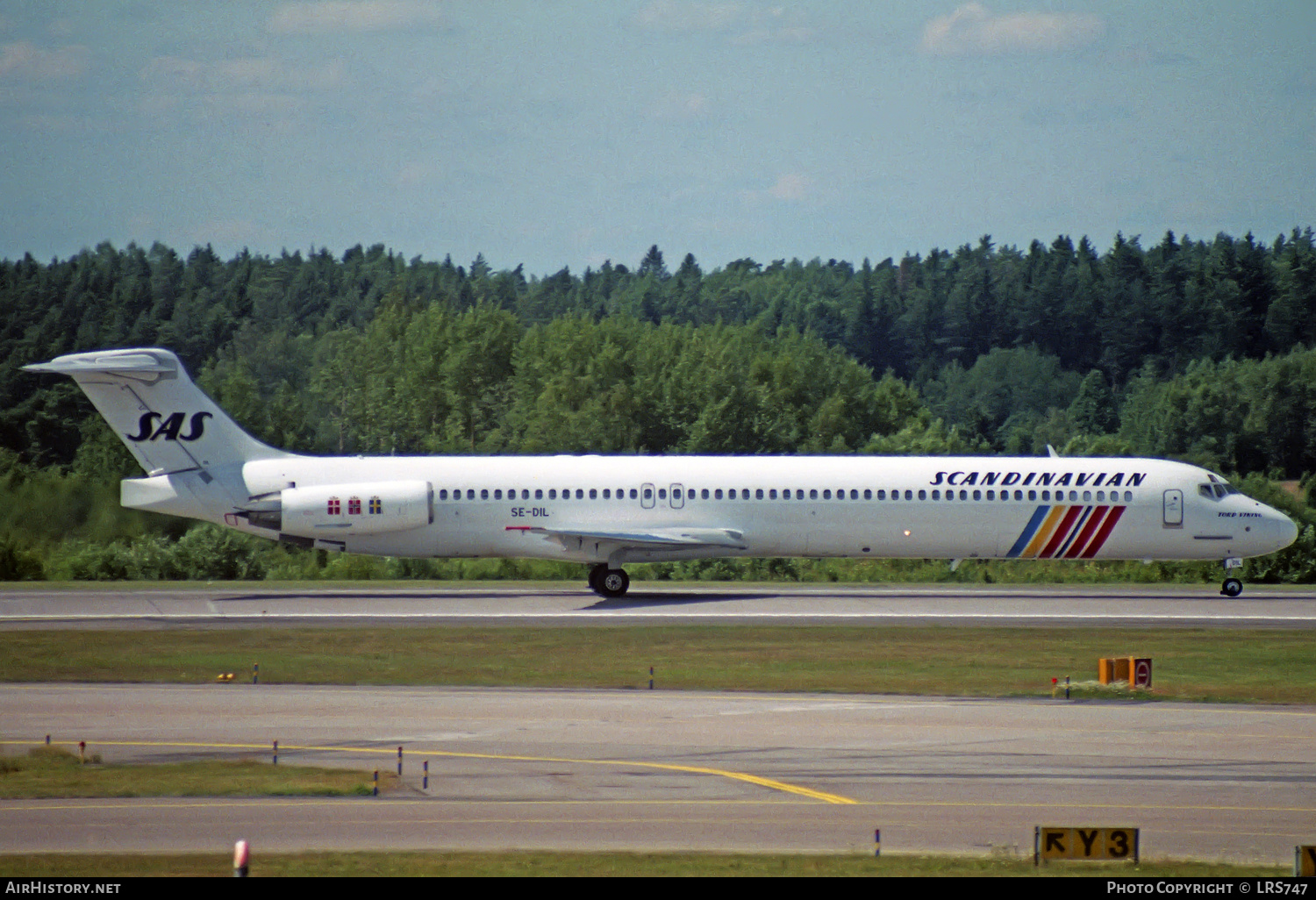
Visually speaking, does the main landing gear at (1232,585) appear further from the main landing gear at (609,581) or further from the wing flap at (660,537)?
the main landing gear at (609,581)

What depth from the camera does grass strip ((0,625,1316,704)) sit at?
30.1m

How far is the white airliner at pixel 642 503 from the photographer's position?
4569cm

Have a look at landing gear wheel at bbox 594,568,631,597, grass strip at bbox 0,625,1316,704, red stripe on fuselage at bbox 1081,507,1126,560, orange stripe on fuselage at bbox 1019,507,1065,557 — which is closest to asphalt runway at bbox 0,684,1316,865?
grass strip at bbox 0,625,1316,704

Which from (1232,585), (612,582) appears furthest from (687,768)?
(1232,585)

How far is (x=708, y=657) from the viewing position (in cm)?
3300

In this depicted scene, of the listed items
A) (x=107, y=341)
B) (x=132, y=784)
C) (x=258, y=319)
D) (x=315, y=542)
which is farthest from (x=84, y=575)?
(x=258, y=319)

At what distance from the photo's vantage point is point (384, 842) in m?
17.2

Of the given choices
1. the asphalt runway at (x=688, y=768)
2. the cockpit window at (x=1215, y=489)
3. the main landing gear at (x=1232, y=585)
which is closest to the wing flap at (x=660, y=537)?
the cockpit window at (x=1215, y=489)

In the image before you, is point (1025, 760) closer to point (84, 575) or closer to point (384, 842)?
point (384, 842)

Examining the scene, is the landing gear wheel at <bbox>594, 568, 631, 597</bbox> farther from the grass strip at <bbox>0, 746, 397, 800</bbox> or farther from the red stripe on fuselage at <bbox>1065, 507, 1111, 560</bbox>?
the grass strip at <bbox>0, 746, 397, 800</bbox>

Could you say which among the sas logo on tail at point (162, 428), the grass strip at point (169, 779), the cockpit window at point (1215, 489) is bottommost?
the grass strip at point (169, 779)

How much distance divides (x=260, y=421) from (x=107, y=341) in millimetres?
62639

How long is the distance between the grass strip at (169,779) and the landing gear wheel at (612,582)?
23.6 m
